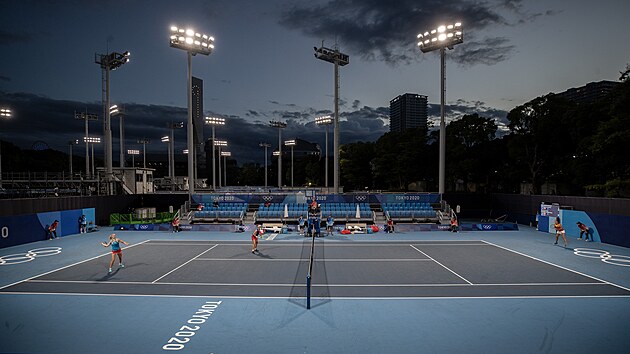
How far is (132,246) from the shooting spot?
21672 millimetres

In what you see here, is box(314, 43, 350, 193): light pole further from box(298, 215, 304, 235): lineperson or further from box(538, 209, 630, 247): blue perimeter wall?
box(538, 209, 630, 247): blue perimeter wall

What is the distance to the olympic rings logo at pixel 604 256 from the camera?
1695 centimetres

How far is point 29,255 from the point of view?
1856 centimetres

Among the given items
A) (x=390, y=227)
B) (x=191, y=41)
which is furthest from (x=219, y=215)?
(x=191, y=41)

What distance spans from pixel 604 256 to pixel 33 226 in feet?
122

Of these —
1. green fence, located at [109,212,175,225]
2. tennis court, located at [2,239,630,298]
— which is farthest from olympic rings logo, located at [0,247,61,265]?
green fence, located at [109,212,175,225]

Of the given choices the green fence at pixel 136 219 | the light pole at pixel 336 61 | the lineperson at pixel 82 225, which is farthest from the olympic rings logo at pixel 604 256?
the lineperson at pixel 82 225

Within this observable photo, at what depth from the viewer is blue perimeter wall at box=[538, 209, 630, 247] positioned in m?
21.4

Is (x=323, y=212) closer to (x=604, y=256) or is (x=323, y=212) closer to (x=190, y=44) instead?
(x=604, y=256)

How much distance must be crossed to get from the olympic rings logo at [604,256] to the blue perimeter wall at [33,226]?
3595 cm

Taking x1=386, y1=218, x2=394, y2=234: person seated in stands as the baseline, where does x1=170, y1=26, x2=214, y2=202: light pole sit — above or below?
above

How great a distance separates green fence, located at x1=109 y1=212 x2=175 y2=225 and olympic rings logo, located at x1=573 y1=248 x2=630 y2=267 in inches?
1344

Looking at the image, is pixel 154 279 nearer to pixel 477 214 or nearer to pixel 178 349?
→ pixel 178 349

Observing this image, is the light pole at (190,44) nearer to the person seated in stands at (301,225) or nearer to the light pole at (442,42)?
the person seated in stands at (301,225)
